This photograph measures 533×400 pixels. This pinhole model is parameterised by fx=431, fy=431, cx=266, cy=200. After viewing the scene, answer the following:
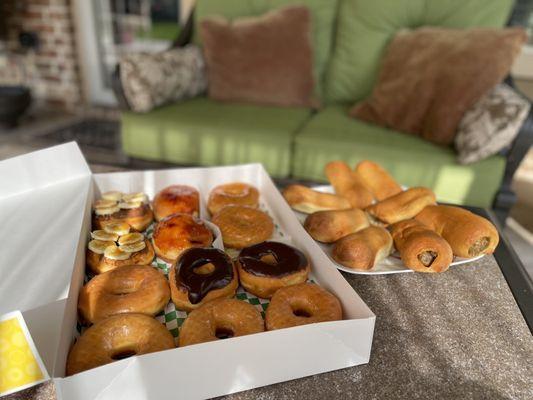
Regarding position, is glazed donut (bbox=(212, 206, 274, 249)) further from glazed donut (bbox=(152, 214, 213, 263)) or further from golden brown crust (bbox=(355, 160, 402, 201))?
golden brown crust (bbox=(355, 160, 402, 201))

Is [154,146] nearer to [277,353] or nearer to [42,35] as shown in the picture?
[277,353]

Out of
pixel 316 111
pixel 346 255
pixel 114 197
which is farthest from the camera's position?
pixel 316 111

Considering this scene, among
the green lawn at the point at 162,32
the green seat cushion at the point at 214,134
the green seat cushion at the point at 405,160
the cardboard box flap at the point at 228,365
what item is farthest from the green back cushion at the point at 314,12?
the cardboard box flap at the point at 228,365

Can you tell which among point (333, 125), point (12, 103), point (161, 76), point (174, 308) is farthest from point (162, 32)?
point (174, 308)

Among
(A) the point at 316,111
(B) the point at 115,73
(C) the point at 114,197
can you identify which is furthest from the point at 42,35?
(C) the point at 114,197

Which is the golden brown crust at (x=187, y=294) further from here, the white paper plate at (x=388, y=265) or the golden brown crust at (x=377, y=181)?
the golden brown crust at (x=377, y=181)

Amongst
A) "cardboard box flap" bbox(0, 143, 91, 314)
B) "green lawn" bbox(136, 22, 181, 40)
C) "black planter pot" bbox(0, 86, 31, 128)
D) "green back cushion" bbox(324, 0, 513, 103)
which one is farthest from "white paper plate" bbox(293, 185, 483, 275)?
"green lawn" bbox(136, 22, 181, 40)

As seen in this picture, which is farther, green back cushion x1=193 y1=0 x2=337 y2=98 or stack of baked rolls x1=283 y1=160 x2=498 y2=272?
green back cushion x1=193 y1=0 x2=337 y2=98
